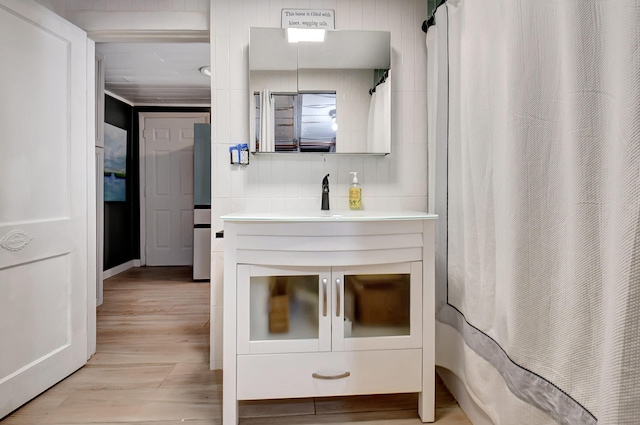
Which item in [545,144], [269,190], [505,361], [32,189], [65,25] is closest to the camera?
[545,144]

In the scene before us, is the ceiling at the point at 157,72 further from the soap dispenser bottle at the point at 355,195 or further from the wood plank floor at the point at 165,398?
the wood plank floor at the point at 165,398

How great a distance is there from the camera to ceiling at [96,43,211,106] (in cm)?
314

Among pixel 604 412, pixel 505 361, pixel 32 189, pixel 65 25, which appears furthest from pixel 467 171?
pixel 65 25

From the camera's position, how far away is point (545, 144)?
0.96 metres

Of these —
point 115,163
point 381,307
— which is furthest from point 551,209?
point 115,163

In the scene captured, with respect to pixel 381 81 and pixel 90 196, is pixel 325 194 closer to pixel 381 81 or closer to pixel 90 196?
pixel 381 81

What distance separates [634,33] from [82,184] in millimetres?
2426

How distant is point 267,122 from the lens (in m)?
1.96

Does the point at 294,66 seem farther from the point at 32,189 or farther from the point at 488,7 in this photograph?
A: the point at 32,189

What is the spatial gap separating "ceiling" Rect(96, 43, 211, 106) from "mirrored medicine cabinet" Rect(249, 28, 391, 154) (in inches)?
58.2

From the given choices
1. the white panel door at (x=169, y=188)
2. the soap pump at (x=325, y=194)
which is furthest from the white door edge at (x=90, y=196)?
the white panel door at (x=169, y=188)

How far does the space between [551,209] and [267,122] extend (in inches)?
58.0

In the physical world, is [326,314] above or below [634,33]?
below

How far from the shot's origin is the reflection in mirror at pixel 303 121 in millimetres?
1953
